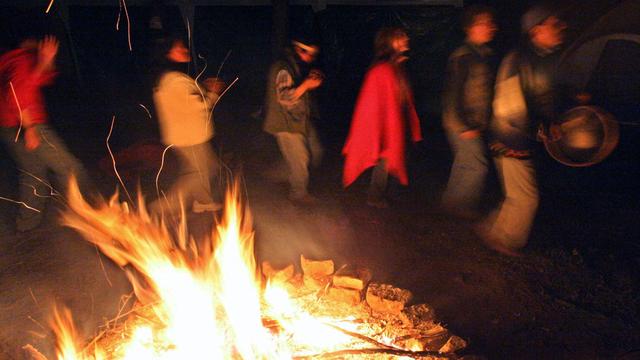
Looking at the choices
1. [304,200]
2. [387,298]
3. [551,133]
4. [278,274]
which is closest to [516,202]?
[551,133]

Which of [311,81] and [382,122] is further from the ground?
[311,81]

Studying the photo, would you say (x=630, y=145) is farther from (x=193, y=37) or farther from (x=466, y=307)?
(x=193, y=37)

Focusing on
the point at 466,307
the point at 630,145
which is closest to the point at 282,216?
the point at 466,307

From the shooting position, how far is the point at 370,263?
13.8 ft

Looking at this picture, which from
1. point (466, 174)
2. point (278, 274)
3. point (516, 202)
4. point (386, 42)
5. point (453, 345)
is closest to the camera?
point (453, 345)

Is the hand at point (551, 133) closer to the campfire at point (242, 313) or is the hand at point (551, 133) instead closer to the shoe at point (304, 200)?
the campfire at point (242, 313)

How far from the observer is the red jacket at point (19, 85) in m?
4.17

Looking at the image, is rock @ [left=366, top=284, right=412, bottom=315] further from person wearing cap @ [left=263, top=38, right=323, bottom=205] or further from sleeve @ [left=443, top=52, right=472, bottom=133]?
person wearing cap @ [left=263, top=38, right=323, bottom=205]

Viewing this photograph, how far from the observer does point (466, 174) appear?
15.5ft

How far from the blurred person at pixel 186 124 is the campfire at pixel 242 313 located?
83 centimetres

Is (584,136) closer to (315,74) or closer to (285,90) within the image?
(315,74)

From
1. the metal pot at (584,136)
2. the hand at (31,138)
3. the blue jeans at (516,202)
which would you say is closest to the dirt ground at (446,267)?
the blue jeans at (516,202)

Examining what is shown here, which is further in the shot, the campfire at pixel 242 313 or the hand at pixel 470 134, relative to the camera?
the hand at pixel 470 134

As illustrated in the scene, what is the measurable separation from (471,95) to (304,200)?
2382 mm
